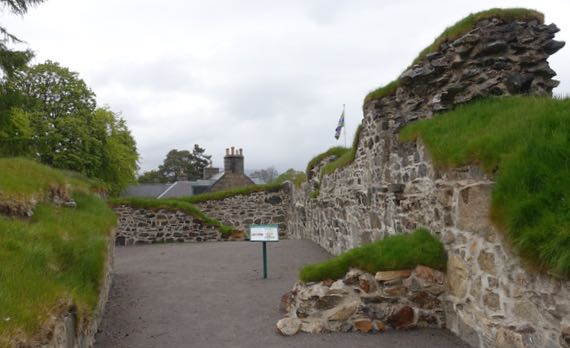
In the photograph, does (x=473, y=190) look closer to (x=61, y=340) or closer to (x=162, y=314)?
(x=61, y=340)

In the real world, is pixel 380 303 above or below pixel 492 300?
below

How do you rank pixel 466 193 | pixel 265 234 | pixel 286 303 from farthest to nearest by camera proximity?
pixel 265 234, pixel 286 303, pixel 466 193

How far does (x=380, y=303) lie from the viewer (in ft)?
16.5

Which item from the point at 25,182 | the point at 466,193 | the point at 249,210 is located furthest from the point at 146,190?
the point at 466,193

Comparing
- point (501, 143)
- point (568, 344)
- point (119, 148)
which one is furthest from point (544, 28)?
point (119, 148)

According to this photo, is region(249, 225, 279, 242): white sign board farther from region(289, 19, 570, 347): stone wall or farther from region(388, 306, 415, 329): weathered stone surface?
region(388, 306, 415, 329): weathered stone surface

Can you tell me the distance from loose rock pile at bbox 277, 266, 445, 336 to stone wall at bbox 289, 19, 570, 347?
0.20 metres

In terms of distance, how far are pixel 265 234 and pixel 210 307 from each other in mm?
2428

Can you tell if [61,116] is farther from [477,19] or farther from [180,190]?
[477,19]

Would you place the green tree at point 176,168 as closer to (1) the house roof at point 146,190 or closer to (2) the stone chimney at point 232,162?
(1) the house roof at point 146,190

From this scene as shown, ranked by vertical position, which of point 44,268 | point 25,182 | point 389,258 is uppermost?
point 25,182

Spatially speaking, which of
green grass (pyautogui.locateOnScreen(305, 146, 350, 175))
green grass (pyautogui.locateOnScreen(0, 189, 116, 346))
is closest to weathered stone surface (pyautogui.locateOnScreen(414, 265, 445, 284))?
green grass (pyautogui.locateOnScreen(0, 189, 116, 346))

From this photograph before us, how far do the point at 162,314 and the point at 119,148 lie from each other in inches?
824

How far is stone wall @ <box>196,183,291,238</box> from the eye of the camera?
19094 mm
